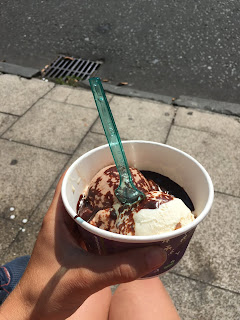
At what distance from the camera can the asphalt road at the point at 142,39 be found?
4.26m

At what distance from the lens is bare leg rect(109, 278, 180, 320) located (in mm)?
1689

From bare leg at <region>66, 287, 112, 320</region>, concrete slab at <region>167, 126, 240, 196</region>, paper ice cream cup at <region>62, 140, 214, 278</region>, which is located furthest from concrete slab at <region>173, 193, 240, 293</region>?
paper ice cream cup at <region>62, 140, 214, 278</region>

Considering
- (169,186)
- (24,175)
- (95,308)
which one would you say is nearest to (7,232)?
(24,175)

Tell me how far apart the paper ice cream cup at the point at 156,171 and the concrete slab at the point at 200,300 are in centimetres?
94

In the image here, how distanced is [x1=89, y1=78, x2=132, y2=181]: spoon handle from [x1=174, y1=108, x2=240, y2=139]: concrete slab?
2.39m

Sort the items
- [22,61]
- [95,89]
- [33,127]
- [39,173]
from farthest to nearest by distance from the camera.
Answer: [22,61] < [33,127] < [39,173] < [95,89]

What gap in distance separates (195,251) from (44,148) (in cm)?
177

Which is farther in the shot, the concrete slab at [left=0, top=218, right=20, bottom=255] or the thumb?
the concrete slab at [left=0, top=218, right=20, bottom=255]

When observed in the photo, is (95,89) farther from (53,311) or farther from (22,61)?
(22,61)

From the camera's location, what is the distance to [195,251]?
2.39m

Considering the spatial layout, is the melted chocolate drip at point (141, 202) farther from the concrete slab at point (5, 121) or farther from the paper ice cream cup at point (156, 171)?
the concrete slab at point (5, 121)

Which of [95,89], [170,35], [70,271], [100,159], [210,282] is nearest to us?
[95,89]

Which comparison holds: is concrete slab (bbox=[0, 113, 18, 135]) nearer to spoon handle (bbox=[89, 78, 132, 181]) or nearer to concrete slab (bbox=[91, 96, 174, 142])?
concrete slab (bbox=[91, 96, 174, 142])

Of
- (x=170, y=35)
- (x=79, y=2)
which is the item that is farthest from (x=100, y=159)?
(x=79, y=2)
